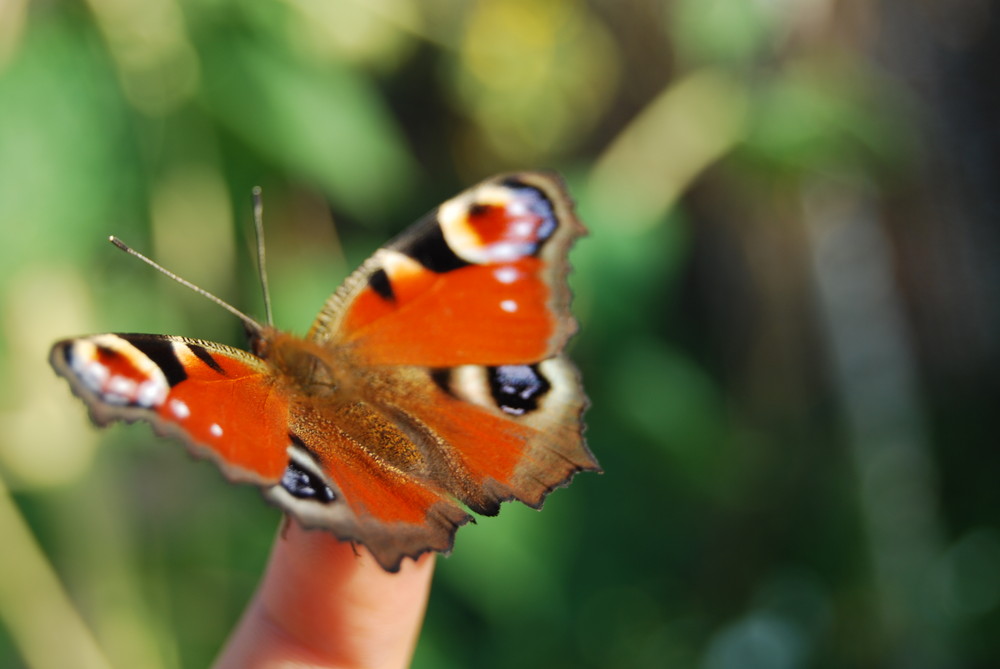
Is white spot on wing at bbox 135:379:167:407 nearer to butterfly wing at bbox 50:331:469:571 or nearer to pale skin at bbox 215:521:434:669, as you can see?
butterfly wing at bbox 50:331:469:571

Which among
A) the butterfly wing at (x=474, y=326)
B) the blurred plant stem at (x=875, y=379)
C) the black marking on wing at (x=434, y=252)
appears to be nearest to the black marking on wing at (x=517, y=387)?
the butterfly wing at (x=474, y=326)

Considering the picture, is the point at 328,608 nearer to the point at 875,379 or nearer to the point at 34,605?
the point at 34,605

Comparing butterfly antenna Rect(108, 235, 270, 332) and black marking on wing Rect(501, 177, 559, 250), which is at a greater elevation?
black marking on wing Rect(501, 177, 559, 250)

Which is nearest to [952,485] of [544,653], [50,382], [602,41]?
[544,653]

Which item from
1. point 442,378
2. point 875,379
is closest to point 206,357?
point 442,378

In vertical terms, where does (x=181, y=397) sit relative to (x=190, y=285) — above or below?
below

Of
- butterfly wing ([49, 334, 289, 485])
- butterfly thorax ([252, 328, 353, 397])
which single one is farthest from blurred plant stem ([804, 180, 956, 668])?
butterfly wing ([49, 334, 289, 485])

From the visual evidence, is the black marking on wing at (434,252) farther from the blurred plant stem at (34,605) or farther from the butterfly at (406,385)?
the blurred plant stem at (34,605)
